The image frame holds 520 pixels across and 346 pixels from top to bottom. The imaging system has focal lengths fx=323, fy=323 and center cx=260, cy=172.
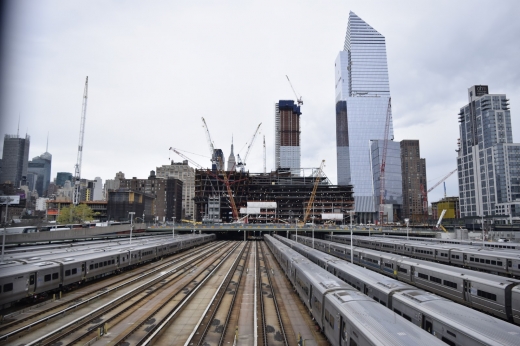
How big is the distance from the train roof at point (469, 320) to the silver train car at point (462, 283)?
5.88 m

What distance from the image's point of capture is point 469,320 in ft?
42.9

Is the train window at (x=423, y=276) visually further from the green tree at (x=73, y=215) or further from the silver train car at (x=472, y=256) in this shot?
the green tree at (x=73, y=215)

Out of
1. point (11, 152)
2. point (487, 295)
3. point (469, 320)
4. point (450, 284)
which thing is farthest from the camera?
point (450, 284)

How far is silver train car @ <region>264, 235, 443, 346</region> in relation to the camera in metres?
11.1

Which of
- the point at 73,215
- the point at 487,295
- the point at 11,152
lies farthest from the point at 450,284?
the point at 73,215

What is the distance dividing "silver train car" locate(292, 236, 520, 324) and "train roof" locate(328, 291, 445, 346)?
30.5ft

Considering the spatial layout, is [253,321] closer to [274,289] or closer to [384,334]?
[274,289]

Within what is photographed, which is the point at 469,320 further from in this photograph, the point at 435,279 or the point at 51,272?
the point at 51,272

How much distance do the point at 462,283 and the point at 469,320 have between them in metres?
11.1

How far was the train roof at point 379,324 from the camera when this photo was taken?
10.8 meters

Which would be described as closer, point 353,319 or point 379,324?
point 379,324

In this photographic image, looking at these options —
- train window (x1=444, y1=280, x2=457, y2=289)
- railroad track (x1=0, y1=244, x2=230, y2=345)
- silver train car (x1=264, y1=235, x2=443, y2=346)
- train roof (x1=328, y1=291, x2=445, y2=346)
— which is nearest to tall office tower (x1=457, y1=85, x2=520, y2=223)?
train window (x1=444, y1=280, x2=457, y2=289)

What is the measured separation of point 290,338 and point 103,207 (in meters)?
194

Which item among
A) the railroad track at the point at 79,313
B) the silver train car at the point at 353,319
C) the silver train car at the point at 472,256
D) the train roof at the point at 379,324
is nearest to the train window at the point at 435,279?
the silver train car at the point at 353,319
